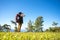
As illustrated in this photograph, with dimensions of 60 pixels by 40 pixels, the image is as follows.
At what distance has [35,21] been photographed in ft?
224

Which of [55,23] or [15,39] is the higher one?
[55,23]

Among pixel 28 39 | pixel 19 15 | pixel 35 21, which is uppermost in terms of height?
pixel 35 21

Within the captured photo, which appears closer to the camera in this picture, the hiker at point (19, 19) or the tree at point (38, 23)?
the hiker at point (19, 19)

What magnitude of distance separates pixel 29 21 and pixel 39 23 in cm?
854

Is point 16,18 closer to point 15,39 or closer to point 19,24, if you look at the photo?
point 19,24

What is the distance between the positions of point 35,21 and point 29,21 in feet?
30.0

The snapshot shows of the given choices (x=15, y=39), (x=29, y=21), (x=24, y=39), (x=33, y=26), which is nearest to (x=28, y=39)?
(x=24, y=39)

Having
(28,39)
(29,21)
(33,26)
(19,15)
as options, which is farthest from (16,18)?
(29,21)

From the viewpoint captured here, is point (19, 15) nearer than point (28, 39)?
No

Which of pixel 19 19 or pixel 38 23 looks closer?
pixel 19 19

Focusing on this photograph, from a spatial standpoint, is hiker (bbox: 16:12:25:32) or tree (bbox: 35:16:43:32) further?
tree (bbox: 35:16:43:32)

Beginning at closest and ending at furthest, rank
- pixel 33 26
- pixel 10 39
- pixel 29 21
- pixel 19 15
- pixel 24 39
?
1. pixel 10 39
2. pixel 24 39
3. pixel 19 15
4. pixel 33 26
5. pixel 29 21

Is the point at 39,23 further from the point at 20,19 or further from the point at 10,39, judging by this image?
the point at 10,39

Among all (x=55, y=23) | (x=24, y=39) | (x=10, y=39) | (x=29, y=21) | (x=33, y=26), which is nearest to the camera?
(x=10, y=39)
